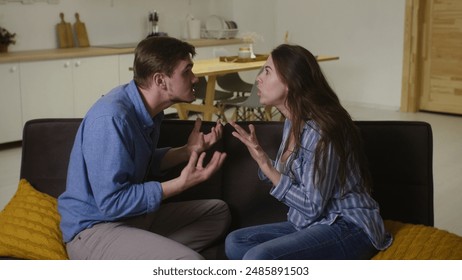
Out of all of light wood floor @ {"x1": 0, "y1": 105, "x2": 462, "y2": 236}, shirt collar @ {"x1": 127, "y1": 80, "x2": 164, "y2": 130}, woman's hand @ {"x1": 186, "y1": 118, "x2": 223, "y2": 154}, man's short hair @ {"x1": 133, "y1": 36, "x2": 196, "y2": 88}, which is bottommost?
light wood floor @ {"x1": 0, "y1": 105, "x2": 462, "y2": 236}

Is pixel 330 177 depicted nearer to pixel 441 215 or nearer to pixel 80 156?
pixel 80 156

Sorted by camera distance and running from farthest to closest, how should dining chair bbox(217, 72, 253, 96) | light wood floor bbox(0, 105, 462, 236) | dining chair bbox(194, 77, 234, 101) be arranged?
dining chair bbox(217, 72, 253, 96)
dining chair bbox(194, 77, 234, 101)
light wood floor bbox(0, 105, 462, 236)

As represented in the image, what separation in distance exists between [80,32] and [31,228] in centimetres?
433

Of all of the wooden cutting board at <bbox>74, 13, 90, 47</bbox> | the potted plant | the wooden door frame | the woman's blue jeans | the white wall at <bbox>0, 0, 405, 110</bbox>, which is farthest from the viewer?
the wooden door frame

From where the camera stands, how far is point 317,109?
2.05 meters

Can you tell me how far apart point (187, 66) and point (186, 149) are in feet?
1.12

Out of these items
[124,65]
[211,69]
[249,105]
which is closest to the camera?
[211,69]

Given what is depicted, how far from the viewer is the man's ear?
214 cm

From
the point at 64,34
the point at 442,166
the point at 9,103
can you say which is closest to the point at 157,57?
the point at 442,166

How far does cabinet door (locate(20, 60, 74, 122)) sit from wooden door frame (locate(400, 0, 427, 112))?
346 centimetres

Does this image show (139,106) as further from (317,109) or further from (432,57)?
(432,57)

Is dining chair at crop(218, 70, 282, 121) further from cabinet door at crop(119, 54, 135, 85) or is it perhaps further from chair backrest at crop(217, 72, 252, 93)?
cabinet door at crop(119, 54, 135, 85)

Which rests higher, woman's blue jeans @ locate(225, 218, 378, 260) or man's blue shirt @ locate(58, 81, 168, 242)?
man's blue shirt @ locate(58, 81, 168, 242)

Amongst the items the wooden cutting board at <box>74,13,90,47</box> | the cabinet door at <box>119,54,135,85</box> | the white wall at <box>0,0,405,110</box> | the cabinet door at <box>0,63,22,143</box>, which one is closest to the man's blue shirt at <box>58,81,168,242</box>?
the cabinet door at <box>0,63,22,143</box>
